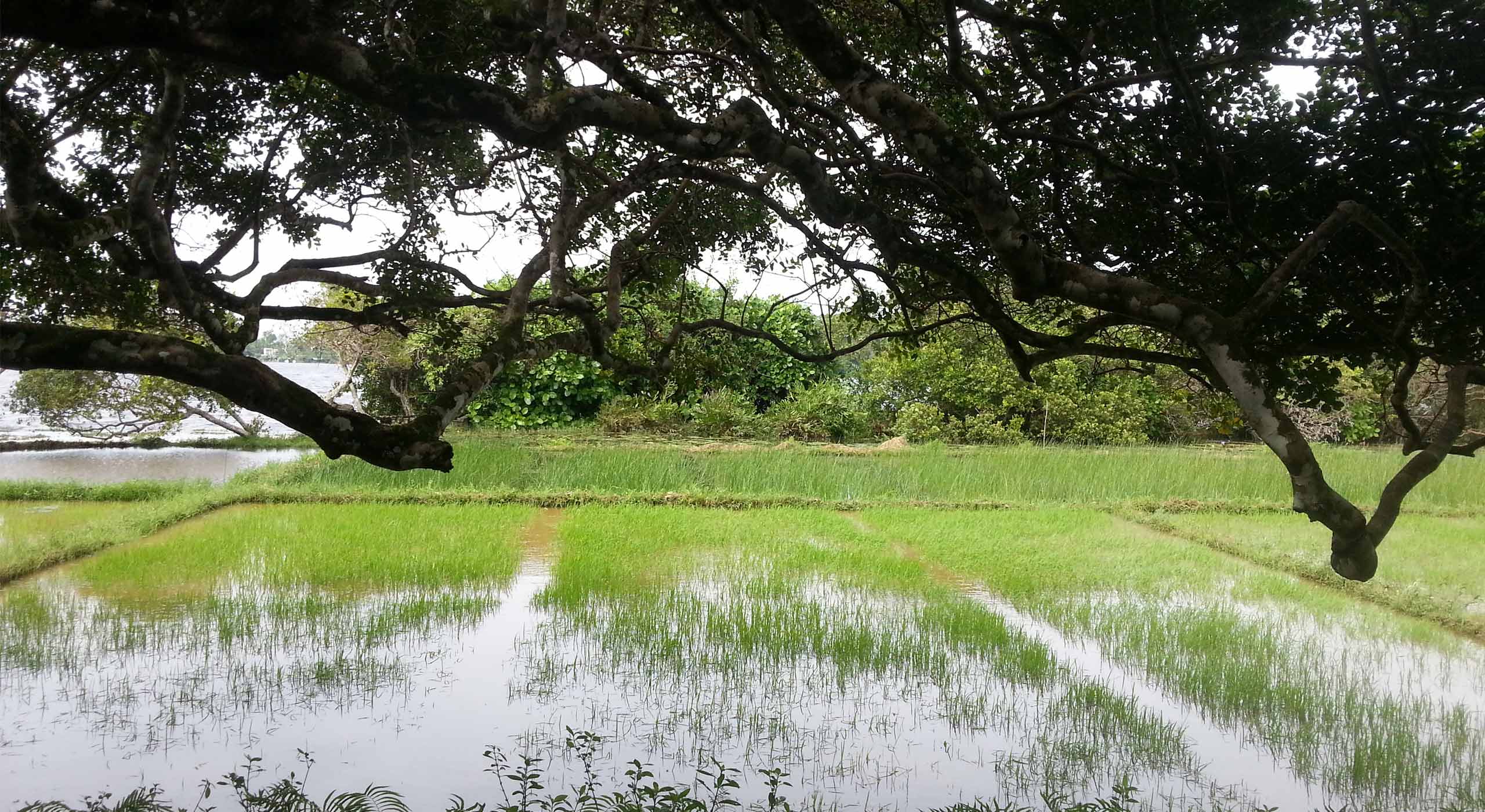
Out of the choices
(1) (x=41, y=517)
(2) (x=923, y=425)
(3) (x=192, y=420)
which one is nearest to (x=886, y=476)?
(2) (x=923, y=425)

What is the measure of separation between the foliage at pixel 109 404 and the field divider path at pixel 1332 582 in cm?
850

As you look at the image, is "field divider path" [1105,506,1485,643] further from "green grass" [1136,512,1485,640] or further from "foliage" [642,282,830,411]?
"foliage" [642,282,830,411]

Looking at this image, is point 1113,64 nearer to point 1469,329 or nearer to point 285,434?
point 1469,329

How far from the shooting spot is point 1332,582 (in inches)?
217

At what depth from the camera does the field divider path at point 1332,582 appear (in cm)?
463

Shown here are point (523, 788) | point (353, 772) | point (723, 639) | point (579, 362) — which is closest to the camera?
point (523, 788)

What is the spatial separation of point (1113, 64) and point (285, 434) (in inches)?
433

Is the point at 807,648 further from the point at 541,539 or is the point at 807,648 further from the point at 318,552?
the point at 318,552

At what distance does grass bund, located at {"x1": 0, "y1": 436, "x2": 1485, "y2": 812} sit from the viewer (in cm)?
304

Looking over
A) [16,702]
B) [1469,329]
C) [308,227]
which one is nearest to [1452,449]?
[1469,329]

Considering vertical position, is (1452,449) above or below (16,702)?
above

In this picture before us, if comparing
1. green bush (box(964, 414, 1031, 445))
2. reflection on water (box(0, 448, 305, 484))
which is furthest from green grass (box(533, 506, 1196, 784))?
green bush (box(964, 414, 1031, 445))

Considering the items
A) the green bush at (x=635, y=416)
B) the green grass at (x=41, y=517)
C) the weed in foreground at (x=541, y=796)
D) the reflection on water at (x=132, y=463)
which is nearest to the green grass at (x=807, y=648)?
the weed in foreground at (x=541, y=796)

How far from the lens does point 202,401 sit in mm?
10578
